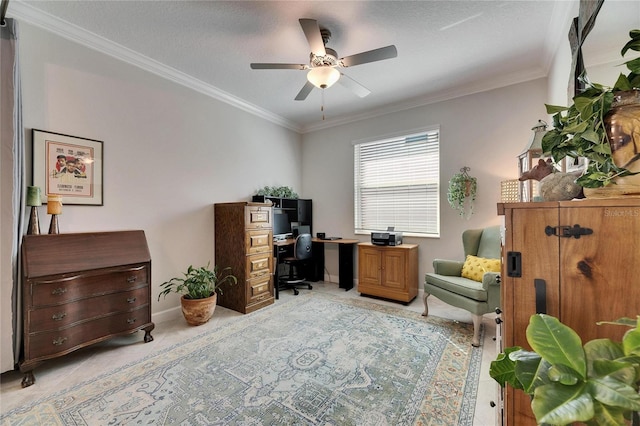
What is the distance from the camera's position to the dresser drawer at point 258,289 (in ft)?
10.7

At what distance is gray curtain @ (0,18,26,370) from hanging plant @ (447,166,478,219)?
4.28 metres

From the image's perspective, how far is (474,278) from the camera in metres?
2.80

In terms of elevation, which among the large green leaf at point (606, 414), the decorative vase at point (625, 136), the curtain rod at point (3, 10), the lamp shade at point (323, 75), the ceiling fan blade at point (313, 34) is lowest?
the large green leaf at point (606, 414)

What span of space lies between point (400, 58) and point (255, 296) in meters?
3.26

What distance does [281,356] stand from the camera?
87.0 inches

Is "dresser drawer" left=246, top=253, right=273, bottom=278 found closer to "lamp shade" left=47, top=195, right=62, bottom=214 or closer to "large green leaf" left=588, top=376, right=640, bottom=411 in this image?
"lamp shade" left=47, top=195, right=62, bottom=214

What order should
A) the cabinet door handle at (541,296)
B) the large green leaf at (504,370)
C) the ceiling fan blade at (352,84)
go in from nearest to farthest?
the large green leaf at (504,370) < the cabinet door handle at (541,296) < the ceiling fan blade at (352,84)

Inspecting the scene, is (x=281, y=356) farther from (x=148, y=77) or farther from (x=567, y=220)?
(x=148, y=77)

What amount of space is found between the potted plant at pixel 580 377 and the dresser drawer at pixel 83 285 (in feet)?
9.26

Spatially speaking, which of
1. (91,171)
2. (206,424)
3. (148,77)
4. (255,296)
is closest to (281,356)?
(206,424)

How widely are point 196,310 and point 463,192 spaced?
3510 mm

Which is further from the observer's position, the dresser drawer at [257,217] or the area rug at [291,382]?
the dresser drawer at [257,217]

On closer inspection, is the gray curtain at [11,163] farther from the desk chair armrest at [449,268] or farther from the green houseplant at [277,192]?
the desk chair armrest at [449,268]

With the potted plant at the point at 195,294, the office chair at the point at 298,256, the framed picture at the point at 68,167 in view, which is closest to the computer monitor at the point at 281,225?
the office chair at the point at 298,256
